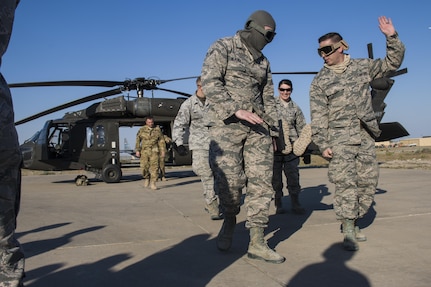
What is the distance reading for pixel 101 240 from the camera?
4051 mm

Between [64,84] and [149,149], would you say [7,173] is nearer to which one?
[149,149]

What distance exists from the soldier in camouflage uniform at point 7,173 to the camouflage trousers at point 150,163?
7637 millimetres

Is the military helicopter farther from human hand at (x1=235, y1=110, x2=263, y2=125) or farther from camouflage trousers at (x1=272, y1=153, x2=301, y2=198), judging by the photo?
human hand at (x1=235, y1=110, x2=263, y2=125)

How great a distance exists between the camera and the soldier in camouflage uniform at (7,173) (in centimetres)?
199

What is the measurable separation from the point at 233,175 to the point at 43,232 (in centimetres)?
249

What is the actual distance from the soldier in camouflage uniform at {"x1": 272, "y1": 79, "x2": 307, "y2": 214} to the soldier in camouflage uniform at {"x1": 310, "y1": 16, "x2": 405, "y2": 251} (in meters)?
1.42

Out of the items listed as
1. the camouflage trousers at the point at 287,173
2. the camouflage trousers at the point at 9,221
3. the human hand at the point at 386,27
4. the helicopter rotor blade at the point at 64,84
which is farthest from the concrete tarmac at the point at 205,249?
the helicopter rotor blade at the point at 64,84

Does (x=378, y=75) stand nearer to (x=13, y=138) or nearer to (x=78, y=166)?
(x=13, y=138)

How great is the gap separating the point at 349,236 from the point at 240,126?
1.38 meters

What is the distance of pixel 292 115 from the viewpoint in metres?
6.08

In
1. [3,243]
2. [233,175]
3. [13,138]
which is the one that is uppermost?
[13,138]

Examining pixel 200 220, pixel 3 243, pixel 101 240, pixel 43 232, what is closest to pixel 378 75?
pixel 200 220

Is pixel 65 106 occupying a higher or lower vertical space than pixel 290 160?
higher

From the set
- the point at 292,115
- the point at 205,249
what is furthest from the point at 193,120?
the point at 205,249
